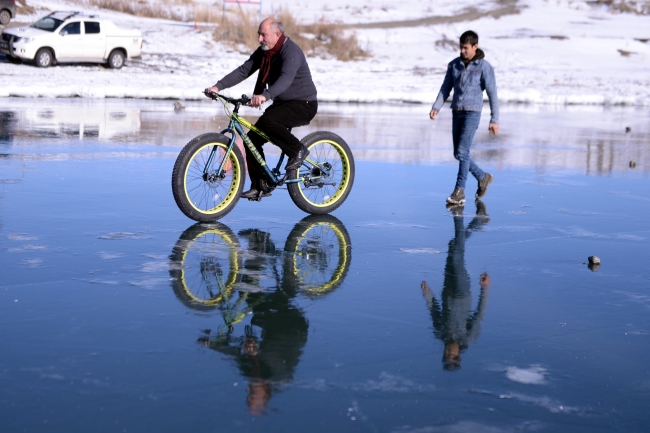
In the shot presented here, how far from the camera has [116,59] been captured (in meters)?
32.7

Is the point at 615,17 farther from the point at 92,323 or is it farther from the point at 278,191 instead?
the point at 92,323

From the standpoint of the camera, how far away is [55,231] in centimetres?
762

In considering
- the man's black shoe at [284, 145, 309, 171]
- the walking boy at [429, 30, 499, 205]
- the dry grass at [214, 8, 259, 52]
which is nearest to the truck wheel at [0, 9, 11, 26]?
the dry grass at [214, 8, 259, 52]

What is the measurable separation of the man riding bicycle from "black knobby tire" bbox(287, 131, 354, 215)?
0.22 m

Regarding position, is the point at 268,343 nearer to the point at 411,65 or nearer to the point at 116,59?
the point at 116,59

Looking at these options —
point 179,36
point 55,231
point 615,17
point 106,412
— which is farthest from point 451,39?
point 106,412

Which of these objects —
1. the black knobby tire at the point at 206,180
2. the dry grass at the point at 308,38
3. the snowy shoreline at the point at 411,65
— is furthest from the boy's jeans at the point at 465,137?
the dry grass at the point at 308,38

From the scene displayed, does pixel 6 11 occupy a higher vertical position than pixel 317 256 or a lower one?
higher

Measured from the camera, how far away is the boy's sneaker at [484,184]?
1038 cm

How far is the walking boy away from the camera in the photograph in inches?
398

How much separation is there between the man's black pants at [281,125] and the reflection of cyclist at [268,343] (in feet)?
8.72

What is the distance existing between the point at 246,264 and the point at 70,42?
2663 cm

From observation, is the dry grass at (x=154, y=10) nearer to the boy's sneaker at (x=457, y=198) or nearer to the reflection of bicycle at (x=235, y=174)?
the boy's sneaker at (x=457, y=198)

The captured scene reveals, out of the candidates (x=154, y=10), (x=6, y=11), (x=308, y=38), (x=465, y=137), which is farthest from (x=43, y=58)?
(x=154, y=10)
